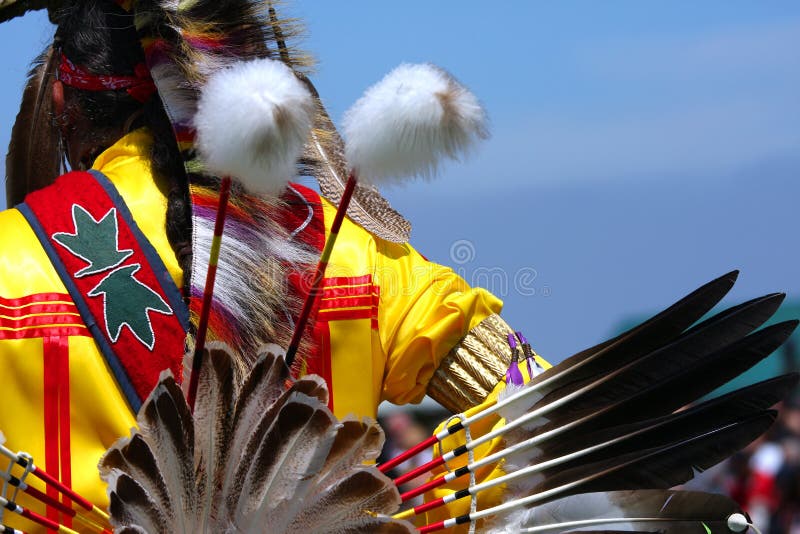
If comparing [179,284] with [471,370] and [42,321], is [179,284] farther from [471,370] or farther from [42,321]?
[471,370]

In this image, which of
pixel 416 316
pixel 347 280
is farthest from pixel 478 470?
pixel 347 280

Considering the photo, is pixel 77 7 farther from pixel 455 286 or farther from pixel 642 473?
pixel 642 473

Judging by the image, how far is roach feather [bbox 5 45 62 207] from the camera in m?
2.81

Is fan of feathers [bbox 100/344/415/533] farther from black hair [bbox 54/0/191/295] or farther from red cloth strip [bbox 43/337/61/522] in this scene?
black hair [bbox 54/0/191/295]

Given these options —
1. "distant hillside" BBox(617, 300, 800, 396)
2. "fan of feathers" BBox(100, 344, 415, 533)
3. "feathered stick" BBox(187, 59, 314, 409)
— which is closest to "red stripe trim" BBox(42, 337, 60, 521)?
"fan of feathers" BBox(100, 344, 415, 533)

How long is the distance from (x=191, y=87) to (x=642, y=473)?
3.50ft

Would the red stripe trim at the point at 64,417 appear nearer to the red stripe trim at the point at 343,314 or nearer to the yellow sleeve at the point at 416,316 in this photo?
the red stripe trim at the point at 343,314

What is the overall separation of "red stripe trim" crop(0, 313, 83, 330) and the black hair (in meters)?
0.24

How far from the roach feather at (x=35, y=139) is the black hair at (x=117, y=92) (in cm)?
17

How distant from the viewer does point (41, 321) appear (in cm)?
233

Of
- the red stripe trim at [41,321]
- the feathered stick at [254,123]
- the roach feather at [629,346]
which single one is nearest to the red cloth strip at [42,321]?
the red stripe trim at [41,321]

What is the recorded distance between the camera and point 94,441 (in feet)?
7.70

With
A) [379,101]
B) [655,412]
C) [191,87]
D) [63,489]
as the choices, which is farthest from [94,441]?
[655,412]

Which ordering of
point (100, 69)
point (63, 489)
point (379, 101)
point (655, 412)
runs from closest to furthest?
point (379, 101), point (63, 489), point (655, 412), point (100, 69)
